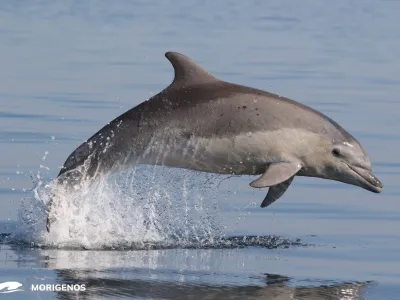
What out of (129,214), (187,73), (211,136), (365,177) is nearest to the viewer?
(211,136)

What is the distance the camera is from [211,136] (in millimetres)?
12383

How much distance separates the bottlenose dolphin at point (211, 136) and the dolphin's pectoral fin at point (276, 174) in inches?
0.5

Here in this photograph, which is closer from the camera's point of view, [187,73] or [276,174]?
[276,174]

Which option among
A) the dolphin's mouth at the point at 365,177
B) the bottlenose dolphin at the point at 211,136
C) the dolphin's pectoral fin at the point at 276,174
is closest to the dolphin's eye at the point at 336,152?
the bottlenose dolphin at the point at 211,136

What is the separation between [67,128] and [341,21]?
93.9 ft

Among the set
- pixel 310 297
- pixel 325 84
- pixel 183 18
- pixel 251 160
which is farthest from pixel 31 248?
pixel 183 18

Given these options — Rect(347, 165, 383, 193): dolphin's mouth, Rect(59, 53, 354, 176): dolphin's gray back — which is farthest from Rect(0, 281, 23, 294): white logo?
Rect(347, 165, 383, 193): dolphin's mouth

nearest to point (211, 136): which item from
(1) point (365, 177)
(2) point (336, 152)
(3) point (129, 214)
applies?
(2) point (336, 152)

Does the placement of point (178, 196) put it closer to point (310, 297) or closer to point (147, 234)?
point (147, 234)

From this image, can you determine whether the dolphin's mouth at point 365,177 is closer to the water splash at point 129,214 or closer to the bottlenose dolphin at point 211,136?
the bottlenose dolphin at point 211,136

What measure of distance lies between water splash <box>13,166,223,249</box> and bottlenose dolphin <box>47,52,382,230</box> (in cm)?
25

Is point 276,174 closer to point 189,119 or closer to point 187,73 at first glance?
point 189,119

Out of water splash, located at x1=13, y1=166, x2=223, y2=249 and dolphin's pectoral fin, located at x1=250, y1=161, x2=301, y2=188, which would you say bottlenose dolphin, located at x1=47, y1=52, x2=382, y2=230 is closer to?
dolphin's pectoral fin, located at x1=250, y1=161, x2=301, y2=188

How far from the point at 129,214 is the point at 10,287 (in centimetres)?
341
